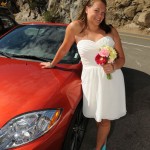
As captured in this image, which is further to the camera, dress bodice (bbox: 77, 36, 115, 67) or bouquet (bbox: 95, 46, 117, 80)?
dress bodice (bbox: 77, 36, 115, 67)

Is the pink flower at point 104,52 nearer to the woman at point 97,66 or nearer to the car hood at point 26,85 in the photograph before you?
the woman at point 97,66

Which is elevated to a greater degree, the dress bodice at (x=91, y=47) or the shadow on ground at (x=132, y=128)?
the dress bodice at (x=91, y=47)

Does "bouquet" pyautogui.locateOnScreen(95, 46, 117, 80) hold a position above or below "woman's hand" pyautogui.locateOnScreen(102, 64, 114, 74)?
above

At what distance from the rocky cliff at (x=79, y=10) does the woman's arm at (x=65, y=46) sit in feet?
44.9

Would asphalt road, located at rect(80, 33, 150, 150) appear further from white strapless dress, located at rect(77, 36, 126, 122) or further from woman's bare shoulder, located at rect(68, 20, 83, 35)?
woman's bare shoulder, located at rect(68, 20, 83, 35)

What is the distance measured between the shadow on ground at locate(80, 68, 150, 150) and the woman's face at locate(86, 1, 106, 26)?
1.65m

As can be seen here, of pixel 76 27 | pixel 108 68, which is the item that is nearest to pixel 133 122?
pixel 108 68

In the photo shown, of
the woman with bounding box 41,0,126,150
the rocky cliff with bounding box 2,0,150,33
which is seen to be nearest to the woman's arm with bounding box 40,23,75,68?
the woman with bounding box 41,0,126,150

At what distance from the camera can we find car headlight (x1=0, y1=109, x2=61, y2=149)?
2.55 metres

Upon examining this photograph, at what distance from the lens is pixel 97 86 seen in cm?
320

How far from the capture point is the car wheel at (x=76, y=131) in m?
3.03

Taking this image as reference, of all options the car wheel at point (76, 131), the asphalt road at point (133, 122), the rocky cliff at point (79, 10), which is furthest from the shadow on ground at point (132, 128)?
the rocky cliff at point (79, 10)

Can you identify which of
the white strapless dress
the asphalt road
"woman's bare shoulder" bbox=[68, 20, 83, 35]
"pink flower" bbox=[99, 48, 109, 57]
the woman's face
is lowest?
the asphalt road

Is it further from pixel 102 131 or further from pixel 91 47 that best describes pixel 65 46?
pixel 102 131
